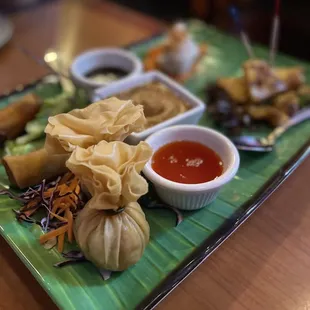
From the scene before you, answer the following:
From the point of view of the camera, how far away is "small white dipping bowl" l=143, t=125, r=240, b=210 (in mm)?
1143

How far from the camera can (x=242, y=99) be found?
1688mm

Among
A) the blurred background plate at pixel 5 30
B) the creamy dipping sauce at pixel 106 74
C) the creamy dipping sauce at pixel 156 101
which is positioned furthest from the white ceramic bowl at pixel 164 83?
the blurred background plate at pixel 5 30

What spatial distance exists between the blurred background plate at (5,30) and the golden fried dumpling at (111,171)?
4.61ft

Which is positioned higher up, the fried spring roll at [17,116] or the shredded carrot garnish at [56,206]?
the fried spring roll at [17,116]

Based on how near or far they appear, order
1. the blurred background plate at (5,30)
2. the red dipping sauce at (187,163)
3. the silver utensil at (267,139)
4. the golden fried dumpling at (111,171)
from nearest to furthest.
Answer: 1. the golden fried dumpling at (111,171)
2. the red dipping sauce at (187,163)
3. the silver utensil at (267,139)
4. the blurred background plate at (5,30)

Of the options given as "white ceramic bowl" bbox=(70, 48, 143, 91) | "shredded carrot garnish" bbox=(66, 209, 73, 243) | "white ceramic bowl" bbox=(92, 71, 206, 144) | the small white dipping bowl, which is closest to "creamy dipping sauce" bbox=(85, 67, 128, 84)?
"white ceramic bowl" bbox=(70, 48, 143, 91)

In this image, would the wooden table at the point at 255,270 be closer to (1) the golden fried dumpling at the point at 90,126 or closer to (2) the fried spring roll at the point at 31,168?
(2) the fried spring roll at the point at 31,168

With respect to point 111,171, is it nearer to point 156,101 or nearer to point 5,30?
point 156,101

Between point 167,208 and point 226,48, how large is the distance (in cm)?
120

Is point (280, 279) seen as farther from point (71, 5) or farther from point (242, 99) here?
point (71, 5)

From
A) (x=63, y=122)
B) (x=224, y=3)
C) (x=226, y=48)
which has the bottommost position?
(x=224, y=3)

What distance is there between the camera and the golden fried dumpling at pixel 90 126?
3.44 ft

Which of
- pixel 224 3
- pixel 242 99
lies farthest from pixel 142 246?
pixel 224 3

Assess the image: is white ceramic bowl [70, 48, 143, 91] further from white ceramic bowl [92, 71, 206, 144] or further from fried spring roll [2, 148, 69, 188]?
fried spring roll [2, 148, 69, 188]
